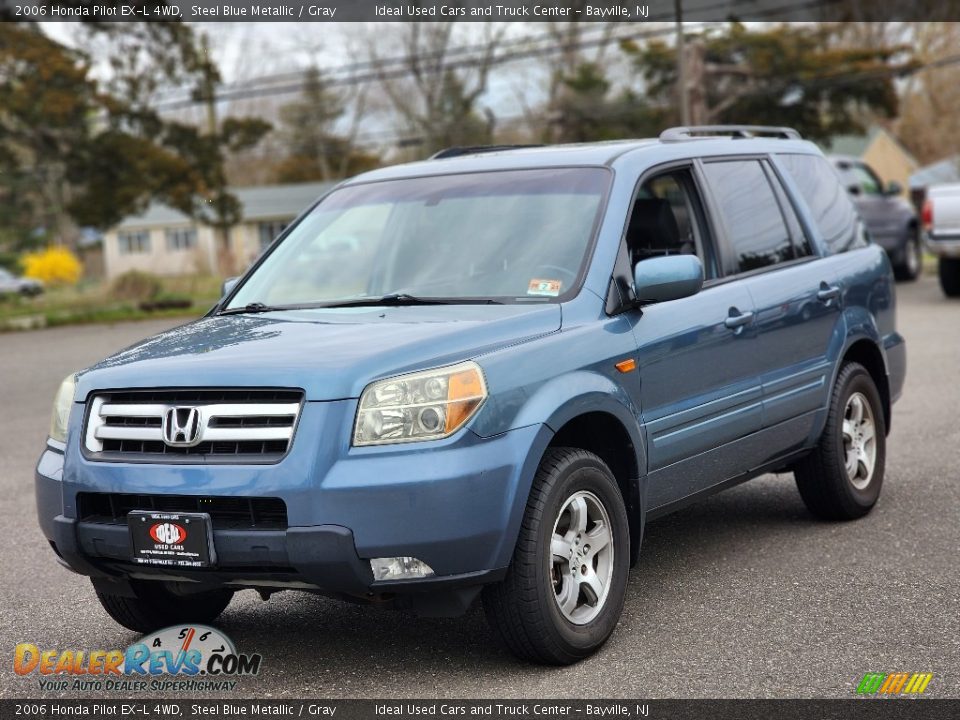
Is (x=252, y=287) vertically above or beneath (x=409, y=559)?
above

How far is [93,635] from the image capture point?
5.24 meters

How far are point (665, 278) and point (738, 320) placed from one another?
A: 845mm

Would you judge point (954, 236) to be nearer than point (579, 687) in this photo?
No

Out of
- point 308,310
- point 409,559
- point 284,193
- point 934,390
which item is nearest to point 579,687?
point 409,559

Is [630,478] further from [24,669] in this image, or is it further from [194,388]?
[24,669]

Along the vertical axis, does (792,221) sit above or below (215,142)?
above

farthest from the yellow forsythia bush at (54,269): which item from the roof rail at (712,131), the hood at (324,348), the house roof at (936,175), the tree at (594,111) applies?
the hood at (324,348)

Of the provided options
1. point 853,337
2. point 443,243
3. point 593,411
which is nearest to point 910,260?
point 853,337

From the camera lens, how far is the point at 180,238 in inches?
3130

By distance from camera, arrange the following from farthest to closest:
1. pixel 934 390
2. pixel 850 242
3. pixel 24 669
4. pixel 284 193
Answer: pixel 284 193 → pixel 934 390 → pixel 850 242 → pixel 24 669

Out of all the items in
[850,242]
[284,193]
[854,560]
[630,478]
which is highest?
[850,242]

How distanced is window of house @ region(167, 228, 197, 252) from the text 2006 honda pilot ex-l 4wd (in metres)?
74.6

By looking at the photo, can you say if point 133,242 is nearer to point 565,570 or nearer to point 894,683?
point 565,570

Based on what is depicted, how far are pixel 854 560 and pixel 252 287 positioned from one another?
2.93 meters
